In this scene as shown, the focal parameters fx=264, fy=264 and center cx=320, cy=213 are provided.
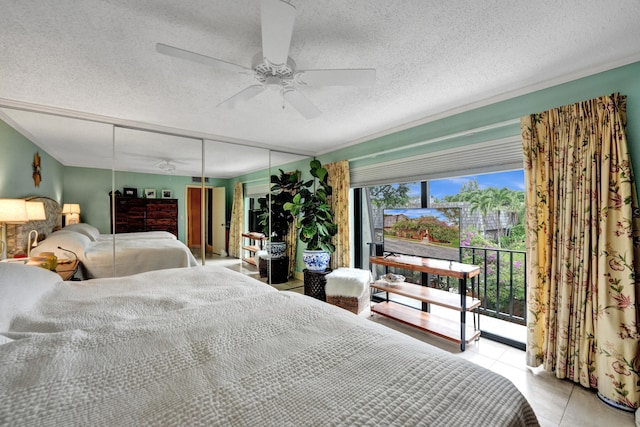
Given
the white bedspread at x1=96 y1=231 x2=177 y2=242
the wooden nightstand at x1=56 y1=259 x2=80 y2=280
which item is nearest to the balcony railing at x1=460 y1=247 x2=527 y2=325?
the white bedspread at x1=96 y1=231 x2=177 y2=242

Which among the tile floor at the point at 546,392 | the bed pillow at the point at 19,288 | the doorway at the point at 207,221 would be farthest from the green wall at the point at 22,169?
the tile floor at the point at 546,392

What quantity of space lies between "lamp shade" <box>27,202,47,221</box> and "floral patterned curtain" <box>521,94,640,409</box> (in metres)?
4.25

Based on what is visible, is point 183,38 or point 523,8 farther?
point 183,38

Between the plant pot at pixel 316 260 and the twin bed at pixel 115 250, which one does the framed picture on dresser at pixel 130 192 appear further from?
the plant pot at pixel 316 260

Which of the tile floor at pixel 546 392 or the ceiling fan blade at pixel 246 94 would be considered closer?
the tile floor at pixel 546 392

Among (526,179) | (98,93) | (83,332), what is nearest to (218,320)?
(83,332)

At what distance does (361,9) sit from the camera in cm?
144

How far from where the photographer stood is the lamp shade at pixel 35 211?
88.4 inches

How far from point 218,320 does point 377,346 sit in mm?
718

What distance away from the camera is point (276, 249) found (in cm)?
452

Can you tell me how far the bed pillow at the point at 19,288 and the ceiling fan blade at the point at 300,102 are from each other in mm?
1908

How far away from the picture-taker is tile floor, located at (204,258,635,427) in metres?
1.70

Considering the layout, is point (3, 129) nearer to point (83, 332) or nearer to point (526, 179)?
point (83, 332)

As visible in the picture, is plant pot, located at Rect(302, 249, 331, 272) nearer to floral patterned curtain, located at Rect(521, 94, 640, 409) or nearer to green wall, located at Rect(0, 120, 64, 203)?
floral patterned curtain, located at Rect(521, 94, 640, 409)
